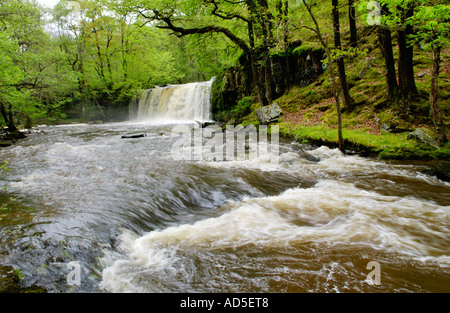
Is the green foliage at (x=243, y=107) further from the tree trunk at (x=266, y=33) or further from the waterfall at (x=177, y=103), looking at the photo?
the waterfall at (x=177, y=103)

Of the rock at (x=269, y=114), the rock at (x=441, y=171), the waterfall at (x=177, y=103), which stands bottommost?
the rock at (x=441, y=171)

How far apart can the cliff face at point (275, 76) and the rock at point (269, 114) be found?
2.77 metres

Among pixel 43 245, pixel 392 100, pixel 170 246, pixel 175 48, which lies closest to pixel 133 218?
pixel 170 246

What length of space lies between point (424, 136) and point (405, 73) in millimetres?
2664

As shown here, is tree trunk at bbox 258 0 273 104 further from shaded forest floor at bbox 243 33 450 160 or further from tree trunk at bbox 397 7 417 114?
tree trunk at bbox 397 7 417 114

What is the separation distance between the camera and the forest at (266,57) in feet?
27.2

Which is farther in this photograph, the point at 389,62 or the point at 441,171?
the point at 389,62

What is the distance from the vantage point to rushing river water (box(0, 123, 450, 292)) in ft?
9.14

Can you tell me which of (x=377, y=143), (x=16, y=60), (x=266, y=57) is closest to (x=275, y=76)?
(x=266, y=57)

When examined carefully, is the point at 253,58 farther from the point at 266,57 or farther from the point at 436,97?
the point at 436,97

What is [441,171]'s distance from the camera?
6.15m

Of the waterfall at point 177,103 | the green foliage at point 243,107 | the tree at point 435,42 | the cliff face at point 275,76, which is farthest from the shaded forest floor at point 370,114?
the waterfall at point 177,103

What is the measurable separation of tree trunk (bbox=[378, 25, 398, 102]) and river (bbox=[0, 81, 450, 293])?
3.71 meters

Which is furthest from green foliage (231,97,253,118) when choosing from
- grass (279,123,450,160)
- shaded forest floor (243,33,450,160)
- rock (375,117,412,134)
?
rock (375,117,412,134)
